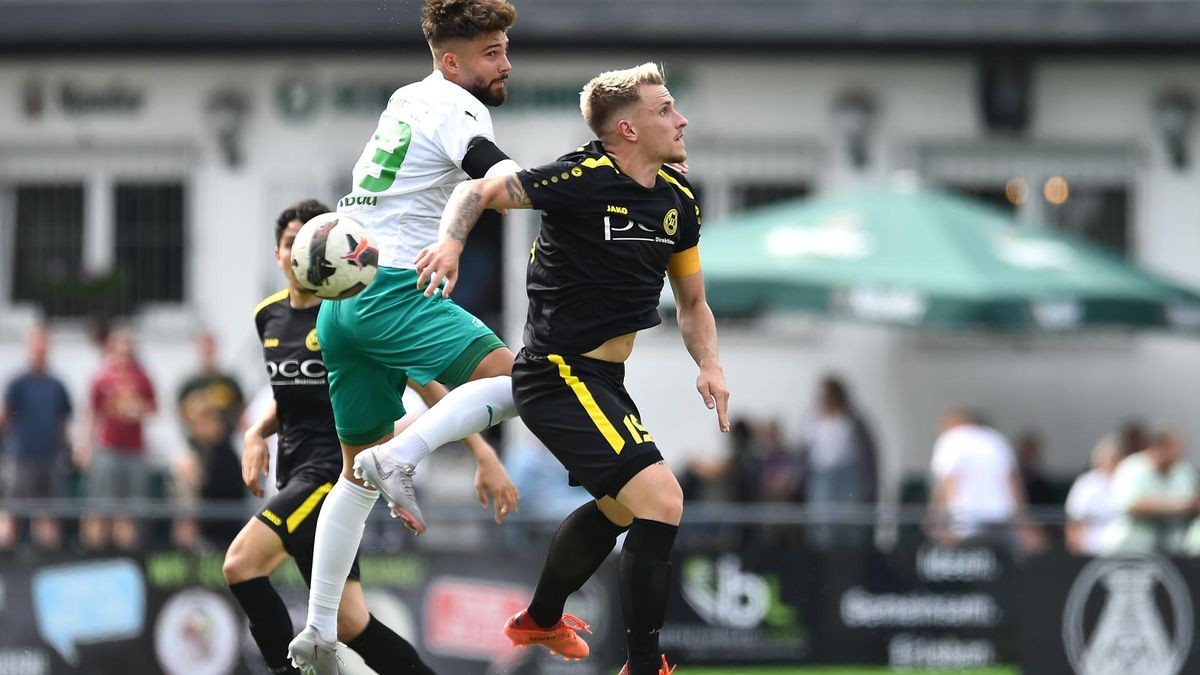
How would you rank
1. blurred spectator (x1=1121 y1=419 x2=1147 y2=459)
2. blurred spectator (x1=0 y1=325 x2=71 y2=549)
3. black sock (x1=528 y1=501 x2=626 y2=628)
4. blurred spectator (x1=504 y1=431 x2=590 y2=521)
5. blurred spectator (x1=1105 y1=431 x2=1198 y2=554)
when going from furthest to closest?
blurred spectator (x1=0 y1=325 x2=71 y2=549) → blurred spectator (x1=1121 y1=419 x2=1147 y2=459) → blurred spectator (x1=504 y1=431 x2=590 y2=521) → blurred spectator (x1=1105 y1=431 x2=1198 y2=554) → black sock (x1=528 y1=501 x2=626 y2=628)

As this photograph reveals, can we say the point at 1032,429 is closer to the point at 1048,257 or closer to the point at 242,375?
the point at 1048,257

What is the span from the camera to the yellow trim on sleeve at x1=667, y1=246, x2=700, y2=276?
310 inches

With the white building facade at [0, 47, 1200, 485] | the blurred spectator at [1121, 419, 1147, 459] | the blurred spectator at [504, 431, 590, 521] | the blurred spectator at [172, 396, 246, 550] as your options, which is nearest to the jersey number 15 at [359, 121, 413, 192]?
the blurred spectator at [172, 396, 246, 550]

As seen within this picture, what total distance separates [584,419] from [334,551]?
1183mm

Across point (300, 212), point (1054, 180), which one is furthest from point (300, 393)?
point (1054, 180)

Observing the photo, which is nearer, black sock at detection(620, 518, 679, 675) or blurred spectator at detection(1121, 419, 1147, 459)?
black sock at detection(620, 518, 679, 675)

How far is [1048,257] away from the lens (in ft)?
55.1

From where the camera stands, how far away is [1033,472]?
18.3m

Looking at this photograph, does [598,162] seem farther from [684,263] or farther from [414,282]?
[414,282]

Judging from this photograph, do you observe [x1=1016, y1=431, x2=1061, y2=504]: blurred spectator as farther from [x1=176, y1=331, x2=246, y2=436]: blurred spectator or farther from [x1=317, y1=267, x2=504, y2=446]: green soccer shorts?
[x1=317, y1=267, x2=504, y2=446]: green soccer shorts

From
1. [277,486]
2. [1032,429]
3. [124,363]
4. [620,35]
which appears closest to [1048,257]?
[1032,429]

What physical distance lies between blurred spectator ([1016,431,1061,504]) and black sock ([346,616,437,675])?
9906 mm

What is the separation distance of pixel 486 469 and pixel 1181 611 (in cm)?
706

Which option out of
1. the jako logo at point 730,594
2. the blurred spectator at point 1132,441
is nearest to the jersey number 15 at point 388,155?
the jako logo at point 730,594
